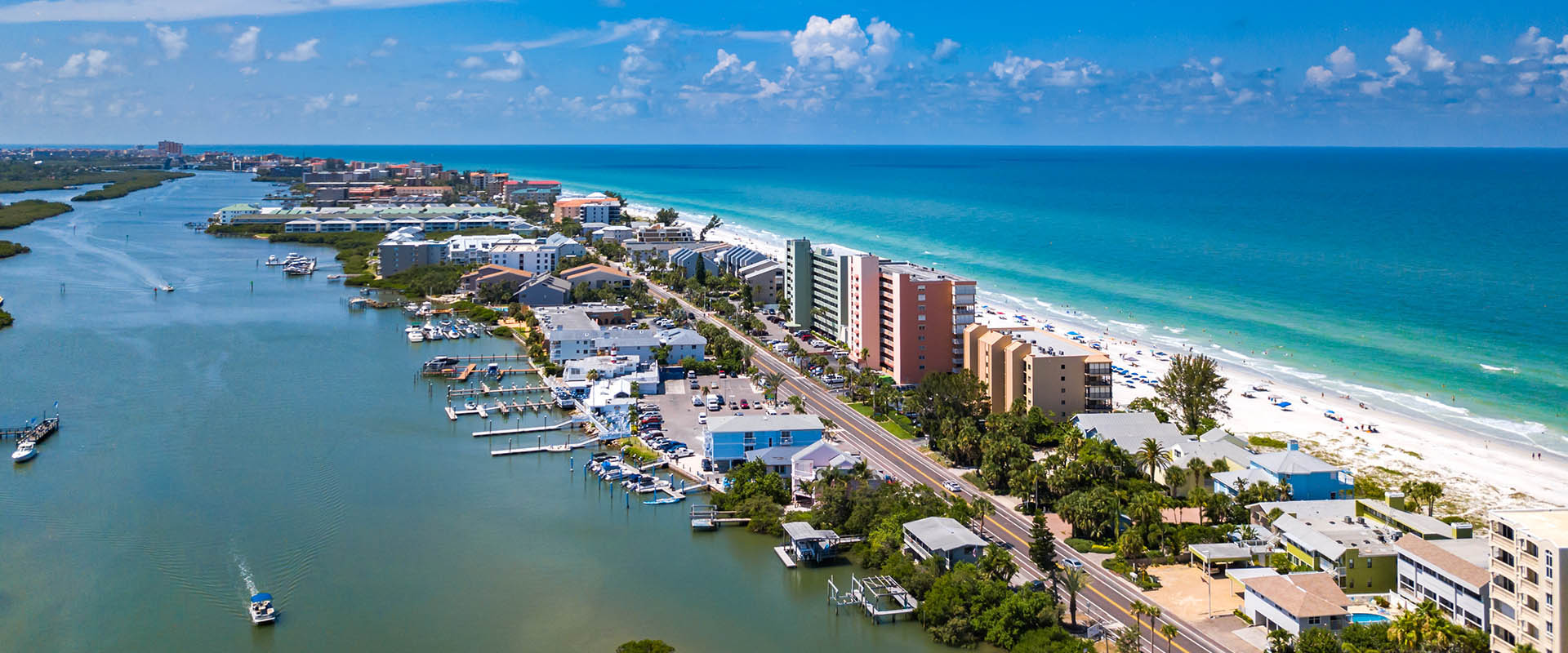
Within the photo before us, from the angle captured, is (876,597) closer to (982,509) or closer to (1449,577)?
(982,509)

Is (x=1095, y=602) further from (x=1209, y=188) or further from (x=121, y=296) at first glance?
(x=1209, y=188)

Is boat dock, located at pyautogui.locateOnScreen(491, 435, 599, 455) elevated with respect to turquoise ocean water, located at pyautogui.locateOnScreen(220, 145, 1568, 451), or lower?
lower

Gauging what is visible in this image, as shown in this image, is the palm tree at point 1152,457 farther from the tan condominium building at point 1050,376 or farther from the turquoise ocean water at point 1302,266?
the turquoise ocean water at point 1302,266

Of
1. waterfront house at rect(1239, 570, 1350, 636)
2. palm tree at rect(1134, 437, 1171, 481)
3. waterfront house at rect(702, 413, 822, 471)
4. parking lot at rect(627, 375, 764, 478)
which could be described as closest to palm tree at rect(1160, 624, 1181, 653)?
waterfront house at rect(1239, 570, 1350, 636)

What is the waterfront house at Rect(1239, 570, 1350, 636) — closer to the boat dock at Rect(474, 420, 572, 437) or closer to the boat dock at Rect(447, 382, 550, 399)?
the boat dock at Rect(474, 420, 572, 437)

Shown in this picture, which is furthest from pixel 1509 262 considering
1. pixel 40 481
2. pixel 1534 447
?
pixel 40 481

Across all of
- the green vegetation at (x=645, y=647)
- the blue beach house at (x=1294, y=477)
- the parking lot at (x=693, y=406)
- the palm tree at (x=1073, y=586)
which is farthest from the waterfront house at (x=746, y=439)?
the green vegetation at (x=645, y=647)

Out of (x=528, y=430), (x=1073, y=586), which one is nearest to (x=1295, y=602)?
(x=1073, y=586)

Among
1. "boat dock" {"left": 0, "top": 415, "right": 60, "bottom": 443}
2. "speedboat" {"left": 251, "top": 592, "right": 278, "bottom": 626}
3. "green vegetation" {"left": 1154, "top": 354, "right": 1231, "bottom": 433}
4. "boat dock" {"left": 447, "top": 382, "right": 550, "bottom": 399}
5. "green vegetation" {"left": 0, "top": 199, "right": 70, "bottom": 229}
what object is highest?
"green vegetation" {"left": 0, "top": 199, "right": 70, "bottom": 229}
